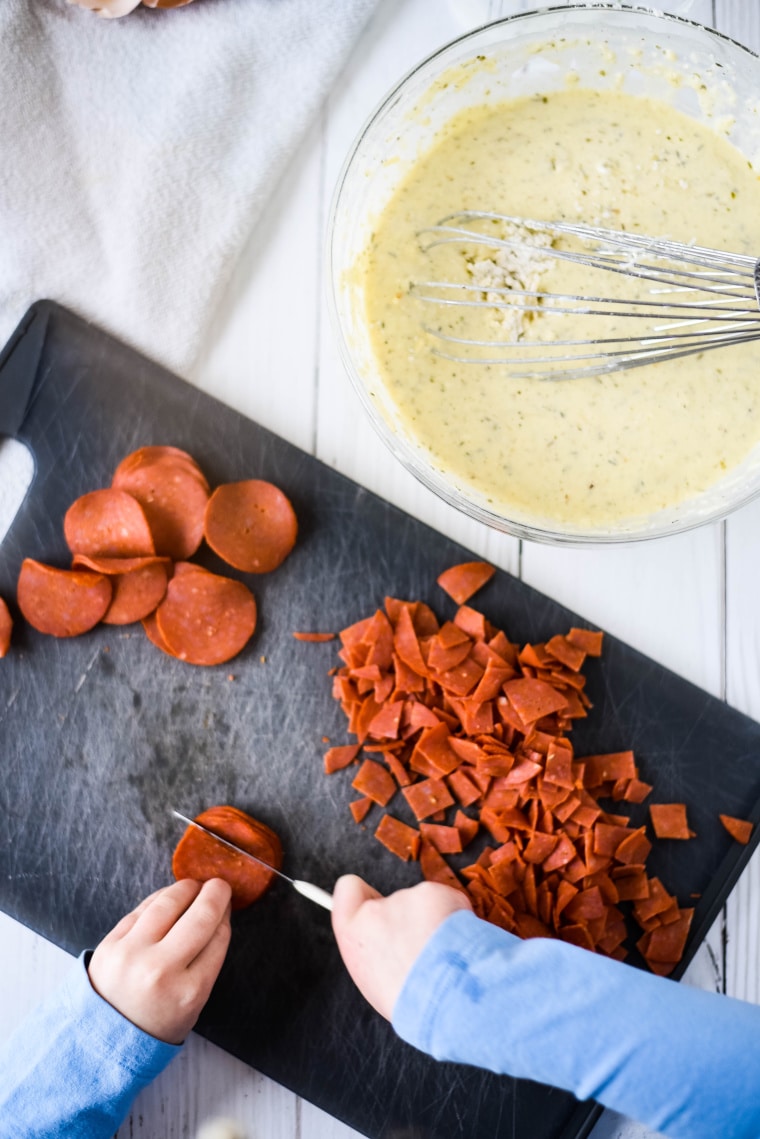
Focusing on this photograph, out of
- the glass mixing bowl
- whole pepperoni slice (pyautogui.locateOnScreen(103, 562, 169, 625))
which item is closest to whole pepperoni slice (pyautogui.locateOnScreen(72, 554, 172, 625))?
whole pepperoni slice (pyautogui.locateOnScreen(103, 562, 169, 625))

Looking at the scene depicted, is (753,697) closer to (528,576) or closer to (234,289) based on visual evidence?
(528,576)

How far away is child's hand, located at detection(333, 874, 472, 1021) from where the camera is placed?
125 cm

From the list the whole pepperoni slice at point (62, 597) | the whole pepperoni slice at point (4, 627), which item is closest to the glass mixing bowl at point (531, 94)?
the whole pepperoni slice at point (62, 597)

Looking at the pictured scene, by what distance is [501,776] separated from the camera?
1.37 metres

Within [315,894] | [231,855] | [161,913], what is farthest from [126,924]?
[315,894]

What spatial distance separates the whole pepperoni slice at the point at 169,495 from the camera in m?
1.41

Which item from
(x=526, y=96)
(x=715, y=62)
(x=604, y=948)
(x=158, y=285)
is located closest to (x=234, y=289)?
(x=158, y=285)

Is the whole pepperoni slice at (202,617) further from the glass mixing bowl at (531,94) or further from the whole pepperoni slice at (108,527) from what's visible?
the glass mixing bowl at (531,94)

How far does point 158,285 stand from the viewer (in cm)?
146

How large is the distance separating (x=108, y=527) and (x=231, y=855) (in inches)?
20.7

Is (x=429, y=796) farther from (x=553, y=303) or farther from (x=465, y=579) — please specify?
(x=553, y=303)

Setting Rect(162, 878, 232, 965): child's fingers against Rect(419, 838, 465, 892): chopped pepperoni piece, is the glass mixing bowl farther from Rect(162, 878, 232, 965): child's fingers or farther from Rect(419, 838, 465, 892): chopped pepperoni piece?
Rect(162, 878, 232, 965): child's fingers

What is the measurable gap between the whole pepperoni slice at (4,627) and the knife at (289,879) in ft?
1.18

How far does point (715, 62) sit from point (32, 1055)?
175cm
